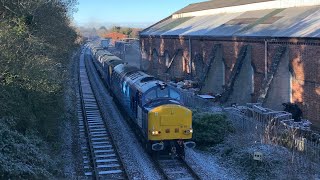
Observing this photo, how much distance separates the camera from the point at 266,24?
1115 inches

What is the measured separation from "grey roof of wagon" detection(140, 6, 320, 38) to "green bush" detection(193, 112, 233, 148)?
23.4ft

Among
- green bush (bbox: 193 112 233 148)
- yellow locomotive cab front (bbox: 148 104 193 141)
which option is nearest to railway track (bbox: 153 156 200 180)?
yellow locomotive cab front (bbox: 148 104 193 141)

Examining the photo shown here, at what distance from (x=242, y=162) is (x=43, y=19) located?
Result: 50.7ft

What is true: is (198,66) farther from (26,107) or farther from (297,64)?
(26,107)

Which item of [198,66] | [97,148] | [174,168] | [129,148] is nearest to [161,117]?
[174,168]

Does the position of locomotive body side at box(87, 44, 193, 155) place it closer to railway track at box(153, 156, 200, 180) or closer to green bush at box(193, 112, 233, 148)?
railway track at box(153, 156, 200, 180)

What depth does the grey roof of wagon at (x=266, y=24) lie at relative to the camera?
23.4m

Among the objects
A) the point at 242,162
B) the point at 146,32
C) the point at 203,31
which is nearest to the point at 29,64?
the point at 242,162

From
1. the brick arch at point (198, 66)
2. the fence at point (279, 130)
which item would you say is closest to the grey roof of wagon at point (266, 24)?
the brick arch at point (198, 66)

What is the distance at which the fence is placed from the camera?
14.8 meters

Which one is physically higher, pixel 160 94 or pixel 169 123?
pixel 160 94

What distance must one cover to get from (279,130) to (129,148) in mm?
6221

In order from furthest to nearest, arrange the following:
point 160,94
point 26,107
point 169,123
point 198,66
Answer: point 198,66, point 160,94, point 169,123, point 26,107

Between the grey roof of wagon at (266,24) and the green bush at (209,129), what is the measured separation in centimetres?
712
